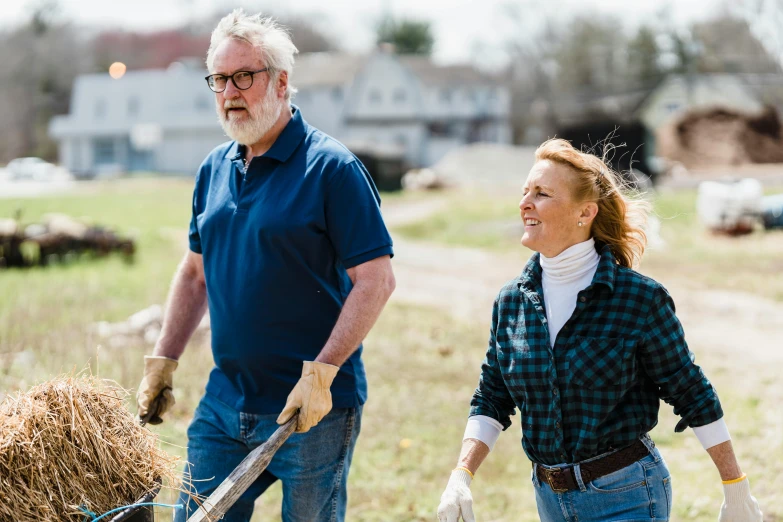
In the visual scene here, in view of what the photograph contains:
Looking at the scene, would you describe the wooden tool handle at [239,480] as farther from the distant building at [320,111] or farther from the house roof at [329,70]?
the house roof at [329,70]

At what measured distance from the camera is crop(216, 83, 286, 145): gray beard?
11.5 feet

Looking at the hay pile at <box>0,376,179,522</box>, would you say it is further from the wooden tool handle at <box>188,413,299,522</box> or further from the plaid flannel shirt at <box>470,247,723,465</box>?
the plaid flannel shirt at <box>470,247,723,465</box>

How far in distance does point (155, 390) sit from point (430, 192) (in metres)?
29.2

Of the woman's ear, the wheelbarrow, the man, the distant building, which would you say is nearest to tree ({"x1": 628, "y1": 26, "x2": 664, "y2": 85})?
the distant building

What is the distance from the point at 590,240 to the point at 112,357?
6.00 m

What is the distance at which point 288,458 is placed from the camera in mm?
3373

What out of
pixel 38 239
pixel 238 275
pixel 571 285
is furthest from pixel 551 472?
pixel 38 239

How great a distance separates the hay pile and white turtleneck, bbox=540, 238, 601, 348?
4.40 ft

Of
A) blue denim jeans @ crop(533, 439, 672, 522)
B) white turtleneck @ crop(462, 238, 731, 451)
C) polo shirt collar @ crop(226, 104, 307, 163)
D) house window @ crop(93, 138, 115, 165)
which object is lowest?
house window @ crop(93, 138, 115, 165)

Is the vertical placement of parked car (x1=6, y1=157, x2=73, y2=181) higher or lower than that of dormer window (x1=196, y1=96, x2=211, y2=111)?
lower

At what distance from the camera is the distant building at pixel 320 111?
177 ft

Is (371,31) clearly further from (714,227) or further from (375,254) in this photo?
(375,254)

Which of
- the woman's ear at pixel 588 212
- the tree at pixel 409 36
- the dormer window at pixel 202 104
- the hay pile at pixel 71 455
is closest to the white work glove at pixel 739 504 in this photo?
the woman's ear at pixel 588 212

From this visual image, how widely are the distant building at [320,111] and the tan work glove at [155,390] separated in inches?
1893
